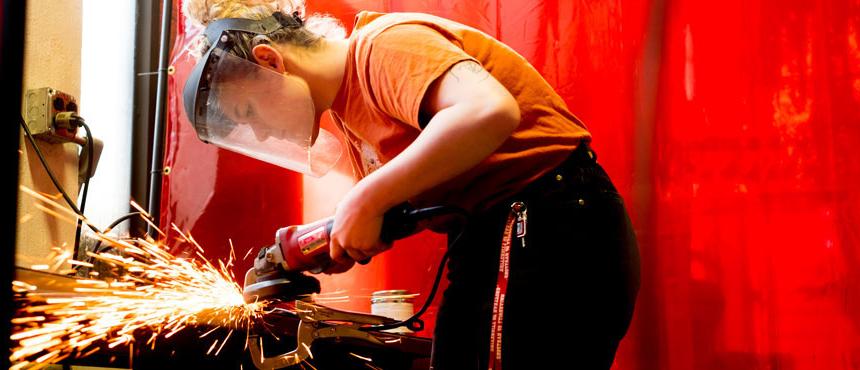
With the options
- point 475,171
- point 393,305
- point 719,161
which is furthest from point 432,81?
point 719,161

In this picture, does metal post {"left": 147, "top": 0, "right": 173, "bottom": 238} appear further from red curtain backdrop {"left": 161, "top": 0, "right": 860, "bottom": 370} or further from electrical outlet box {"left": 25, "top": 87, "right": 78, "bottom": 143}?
electrical outlet box {"left": 25, "top": 87, "right": 78, "bottom": 143}

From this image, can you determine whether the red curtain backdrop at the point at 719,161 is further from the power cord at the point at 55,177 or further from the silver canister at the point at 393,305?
the power cord at the point at 55,177

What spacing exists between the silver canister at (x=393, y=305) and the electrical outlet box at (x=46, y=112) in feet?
2.74

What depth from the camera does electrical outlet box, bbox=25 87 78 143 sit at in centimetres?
168

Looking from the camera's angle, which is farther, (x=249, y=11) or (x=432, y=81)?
(x=249, y=11)

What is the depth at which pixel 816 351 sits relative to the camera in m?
1.79

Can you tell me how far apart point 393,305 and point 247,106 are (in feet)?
2.33

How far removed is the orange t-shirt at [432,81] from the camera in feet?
3.95

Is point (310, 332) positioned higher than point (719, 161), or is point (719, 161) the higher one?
point (719, 161)

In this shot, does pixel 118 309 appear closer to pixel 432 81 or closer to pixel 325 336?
pixel 325 336

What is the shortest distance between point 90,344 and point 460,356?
58 cm

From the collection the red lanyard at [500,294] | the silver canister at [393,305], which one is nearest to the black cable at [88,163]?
the silver canister at [393,305]

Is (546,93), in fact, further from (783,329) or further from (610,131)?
(783,329)

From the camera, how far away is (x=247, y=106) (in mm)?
1506
